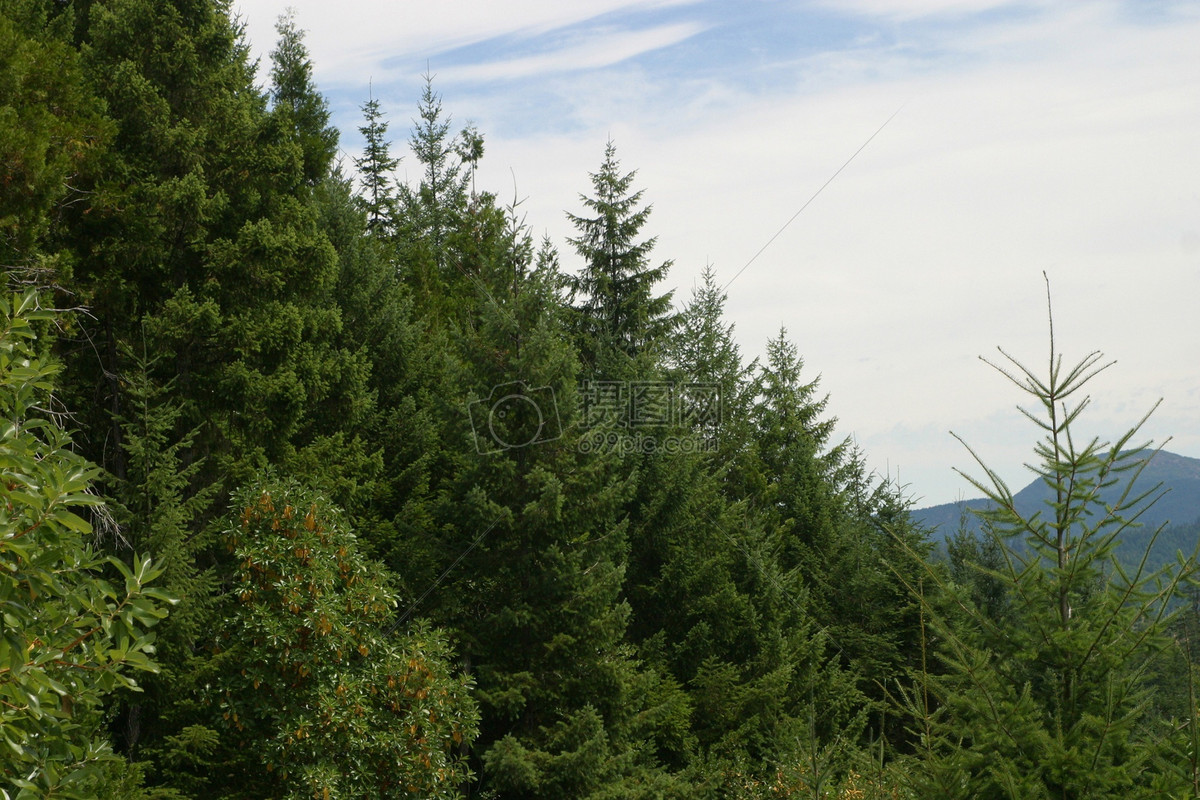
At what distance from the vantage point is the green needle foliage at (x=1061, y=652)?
5.61 m

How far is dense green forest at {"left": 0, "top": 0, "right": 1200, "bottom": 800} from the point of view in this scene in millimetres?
5696

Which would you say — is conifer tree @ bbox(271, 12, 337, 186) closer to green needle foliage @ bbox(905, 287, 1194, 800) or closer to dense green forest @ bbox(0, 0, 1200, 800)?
dense green forest @ bbox(0, 0, 1200, 800)

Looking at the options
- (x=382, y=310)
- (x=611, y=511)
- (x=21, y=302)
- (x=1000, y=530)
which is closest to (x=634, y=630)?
(x=611, y=511)

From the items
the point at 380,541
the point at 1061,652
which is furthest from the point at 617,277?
the point at 1061,652

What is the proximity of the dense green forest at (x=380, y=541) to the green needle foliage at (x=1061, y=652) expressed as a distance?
0.03 meters

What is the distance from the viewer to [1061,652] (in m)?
6.02

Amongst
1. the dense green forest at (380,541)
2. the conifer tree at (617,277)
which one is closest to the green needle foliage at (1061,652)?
the dense green forest at (380,541)

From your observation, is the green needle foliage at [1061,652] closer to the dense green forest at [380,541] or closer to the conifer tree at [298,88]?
the dense green forest at [380,541]

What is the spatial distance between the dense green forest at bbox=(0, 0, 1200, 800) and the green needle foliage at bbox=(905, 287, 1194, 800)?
3 centimetres

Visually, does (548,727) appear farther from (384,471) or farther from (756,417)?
(756,417)

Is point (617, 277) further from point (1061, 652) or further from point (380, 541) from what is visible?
point (1061, 652)

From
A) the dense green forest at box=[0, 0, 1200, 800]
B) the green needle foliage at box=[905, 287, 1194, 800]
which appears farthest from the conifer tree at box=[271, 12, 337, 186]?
the green needle foliage at box=[905, 287, 1194, 800]

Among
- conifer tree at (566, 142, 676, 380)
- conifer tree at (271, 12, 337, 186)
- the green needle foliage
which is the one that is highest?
conifer tree at (271, 12, 337, 186)

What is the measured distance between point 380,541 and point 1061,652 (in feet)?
50.0
